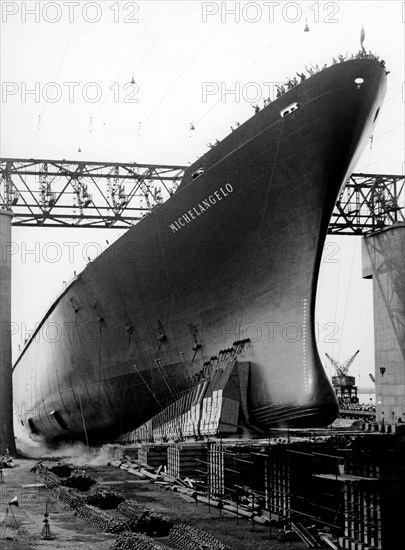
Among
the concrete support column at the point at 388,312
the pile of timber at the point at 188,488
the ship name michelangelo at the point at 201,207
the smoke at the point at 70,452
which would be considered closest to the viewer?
the pile of timber at the point at 188,488

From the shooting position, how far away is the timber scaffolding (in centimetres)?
1005

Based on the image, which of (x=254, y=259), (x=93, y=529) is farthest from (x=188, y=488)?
(x=254, y=259)

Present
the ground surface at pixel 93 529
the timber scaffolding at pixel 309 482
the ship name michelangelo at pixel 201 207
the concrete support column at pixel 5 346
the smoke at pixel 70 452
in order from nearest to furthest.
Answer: the timber scaffolding at pixel 309 482 → the ground surface at pixel 93 529 → the ship name michelangelo at pixel 201 207 → the smoke at pixel 70 452 → the concrete support column at pixel 5 346

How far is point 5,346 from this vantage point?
27.9 meters

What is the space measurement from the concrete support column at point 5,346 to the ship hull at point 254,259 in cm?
401

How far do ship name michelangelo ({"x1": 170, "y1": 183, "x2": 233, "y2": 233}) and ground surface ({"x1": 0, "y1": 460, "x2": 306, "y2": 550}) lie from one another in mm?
8847

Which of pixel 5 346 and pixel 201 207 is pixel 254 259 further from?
pixel 5 346

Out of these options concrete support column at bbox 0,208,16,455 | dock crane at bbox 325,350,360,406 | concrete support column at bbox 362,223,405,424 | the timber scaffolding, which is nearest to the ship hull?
the timber scaffolding

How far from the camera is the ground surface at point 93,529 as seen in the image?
11352 mm

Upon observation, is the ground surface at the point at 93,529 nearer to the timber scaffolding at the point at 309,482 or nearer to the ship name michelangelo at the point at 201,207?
the timber scaffolding at the point at 309,482

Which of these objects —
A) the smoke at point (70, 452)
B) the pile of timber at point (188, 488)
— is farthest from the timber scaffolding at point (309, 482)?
the smoke at point (70, 452)

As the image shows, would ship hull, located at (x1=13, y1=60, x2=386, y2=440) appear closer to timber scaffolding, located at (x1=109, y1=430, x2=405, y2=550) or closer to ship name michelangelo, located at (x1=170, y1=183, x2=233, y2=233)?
ship name michelangelo, located at (x1=170, y1=183, x2=233, y2=233)

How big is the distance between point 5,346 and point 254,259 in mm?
10925

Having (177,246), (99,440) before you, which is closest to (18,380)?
(99,440)
